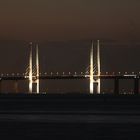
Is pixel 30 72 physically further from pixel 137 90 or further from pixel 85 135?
pixel 85 135

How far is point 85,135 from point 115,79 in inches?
4206

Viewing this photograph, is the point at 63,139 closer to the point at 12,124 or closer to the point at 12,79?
the point at 12,124

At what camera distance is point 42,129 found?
33.3 metres

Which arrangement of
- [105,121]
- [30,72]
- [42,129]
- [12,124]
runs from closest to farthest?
[42,129]
[12,124]
[105,121]
[30,72]

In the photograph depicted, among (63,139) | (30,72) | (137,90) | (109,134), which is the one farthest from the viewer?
(30,72)

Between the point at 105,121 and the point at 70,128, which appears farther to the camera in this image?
the point at 105,121

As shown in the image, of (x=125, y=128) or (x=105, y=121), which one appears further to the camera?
(x=105, y=121)

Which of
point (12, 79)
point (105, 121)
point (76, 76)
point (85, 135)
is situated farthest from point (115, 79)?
point (85, 135)

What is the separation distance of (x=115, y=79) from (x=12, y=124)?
10158 centimetres

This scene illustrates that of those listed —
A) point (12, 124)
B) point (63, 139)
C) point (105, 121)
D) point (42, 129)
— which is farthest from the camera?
point (105, 121)

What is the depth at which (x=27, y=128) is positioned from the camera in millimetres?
33625

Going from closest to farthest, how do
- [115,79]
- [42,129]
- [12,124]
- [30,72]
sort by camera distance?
[42,129] → [12,124] → [115,79] → [30,72]

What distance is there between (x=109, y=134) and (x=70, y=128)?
3.30 metres

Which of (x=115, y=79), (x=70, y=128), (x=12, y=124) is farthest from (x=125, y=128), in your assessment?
(x=115, y=79)
